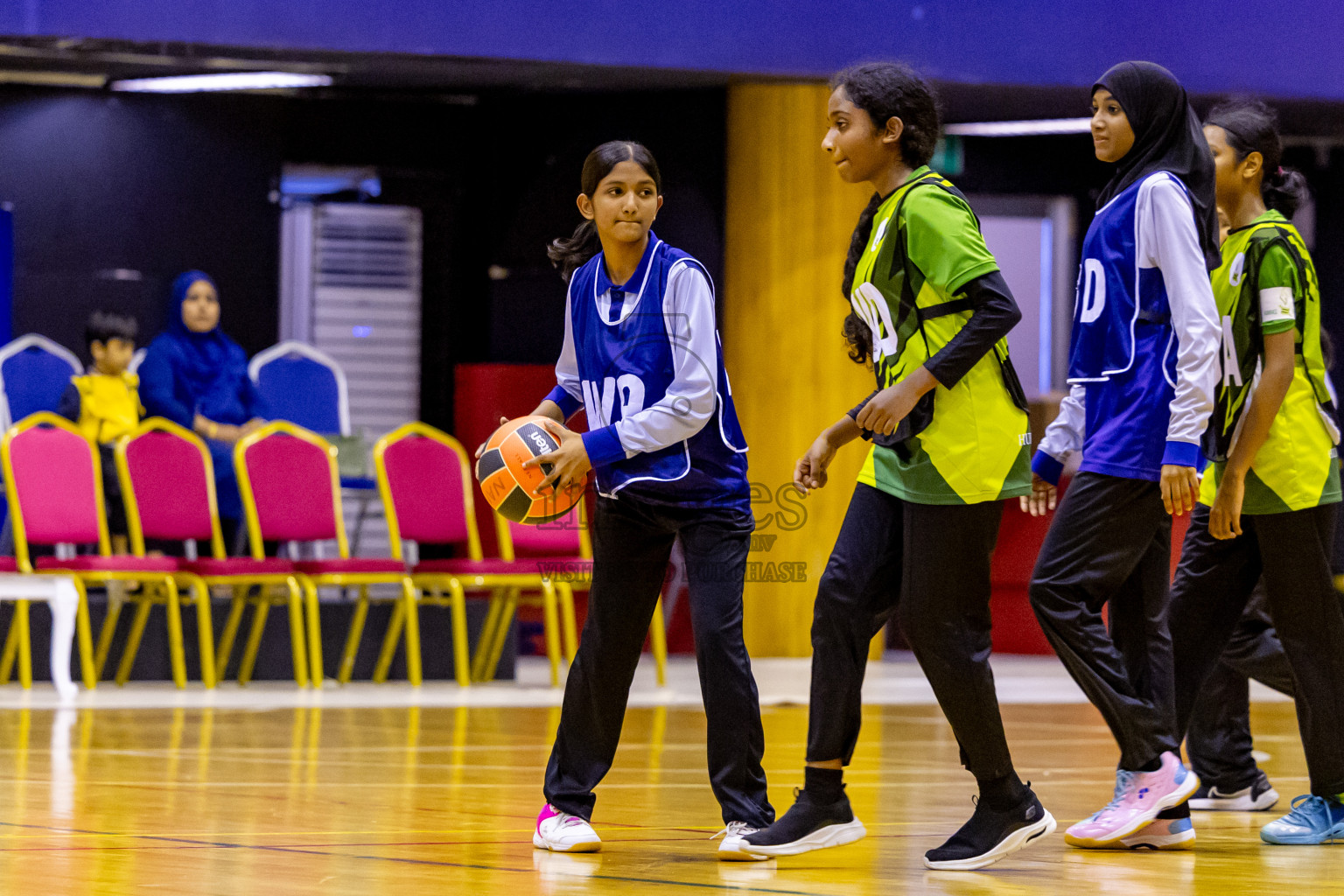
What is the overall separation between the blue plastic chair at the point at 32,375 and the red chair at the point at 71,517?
1170 mm

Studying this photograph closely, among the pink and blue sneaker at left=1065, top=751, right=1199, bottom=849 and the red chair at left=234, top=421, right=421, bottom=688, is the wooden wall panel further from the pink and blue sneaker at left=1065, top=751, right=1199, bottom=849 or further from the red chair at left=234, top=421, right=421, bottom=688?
the pink and blue sneaker at left=1065, top=751, right=1199, bottom=849

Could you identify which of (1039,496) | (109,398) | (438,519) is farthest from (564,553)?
(1039,496)

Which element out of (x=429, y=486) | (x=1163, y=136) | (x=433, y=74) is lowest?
(x=429, y=486)

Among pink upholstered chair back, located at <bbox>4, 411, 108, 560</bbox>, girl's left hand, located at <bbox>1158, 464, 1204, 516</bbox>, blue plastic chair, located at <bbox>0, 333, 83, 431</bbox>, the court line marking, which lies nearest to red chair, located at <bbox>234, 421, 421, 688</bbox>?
pink upholstered chair back, located at <bbox>4, 411, 108, 560</bbox>

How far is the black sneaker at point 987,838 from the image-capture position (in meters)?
3.12

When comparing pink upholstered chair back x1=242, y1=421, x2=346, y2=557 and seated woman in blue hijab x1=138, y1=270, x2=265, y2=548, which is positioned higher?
seated woman in blue hijab x1=138, y1=270, x2=265, y2=548

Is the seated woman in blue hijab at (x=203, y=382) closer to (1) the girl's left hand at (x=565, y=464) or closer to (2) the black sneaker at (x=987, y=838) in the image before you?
(1) the girl's left hand at (x=565, y=464)

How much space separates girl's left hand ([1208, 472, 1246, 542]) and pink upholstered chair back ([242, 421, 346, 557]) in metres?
4.58

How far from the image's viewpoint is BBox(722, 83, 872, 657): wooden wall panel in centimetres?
863

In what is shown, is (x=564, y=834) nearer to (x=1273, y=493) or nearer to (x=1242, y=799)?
(x=1273, y=493)

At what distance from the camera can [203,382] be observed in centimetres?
811

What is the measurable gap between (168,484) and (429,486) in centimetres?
108

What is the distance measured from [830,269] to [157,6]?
10.9 feet

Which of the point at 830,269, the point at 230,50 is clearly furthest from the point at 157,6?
the point at 830,269
